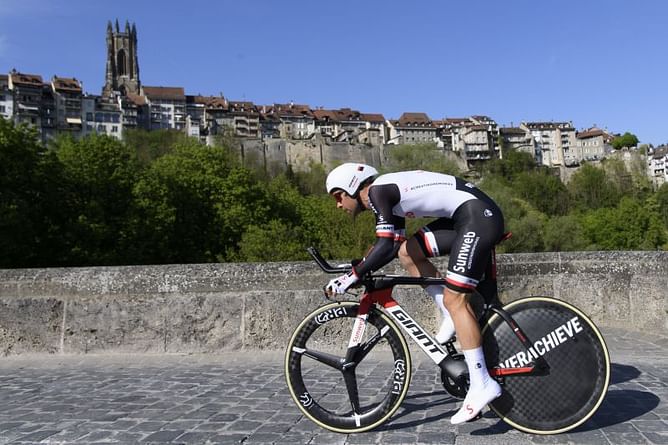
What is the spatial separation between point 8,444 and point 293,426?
169cm

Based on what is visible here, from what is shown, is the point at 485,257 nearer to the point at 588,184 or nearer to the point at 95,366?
the point at 95,366

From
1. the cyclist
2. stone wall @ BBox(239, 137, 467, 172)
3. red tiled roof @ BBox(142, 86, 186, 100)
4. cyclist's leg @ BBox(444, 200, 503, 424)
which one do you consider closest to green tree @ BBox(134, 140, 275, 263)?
the cyclist

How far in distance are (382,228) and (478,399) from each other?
1.15 metres

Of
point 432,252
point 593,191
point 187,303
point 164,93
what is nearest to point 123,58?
point 164,93

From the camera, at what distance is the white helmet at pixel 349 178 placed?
3.81m

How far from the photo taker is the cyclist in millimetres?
3617

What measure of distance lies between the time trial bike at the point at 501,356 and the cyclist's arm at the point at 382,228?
13 centimetres

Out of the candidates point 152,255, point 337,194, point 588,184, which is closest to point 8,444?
point 337,194

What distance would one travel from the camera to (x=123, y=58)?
151 meters

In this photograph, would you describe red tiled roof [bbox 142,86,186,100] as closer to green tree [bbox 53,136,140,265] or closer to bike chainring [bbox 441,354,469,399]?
green tree [bbox 53,136,140,265]

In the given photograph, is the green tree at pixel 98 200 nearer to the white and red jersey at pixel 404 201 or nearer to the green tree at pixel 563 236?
the white and red jersey at pixel 404 201

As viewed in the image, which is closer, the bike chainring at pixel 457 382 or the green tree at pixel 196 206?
the bike chainring at pixel 457 382

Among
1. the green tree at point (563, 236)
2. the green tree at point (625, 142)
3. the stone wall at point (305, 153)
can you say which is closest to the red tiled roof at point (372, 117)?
the stone wall at point (305, 153)

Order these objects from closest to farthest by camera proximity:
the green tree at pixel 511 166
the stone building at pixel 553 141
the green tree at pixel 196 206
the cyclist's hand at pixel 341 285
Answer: the cyclist's hand at pixel 341 285 < the green tree at pixel 196 206 < the green tree at pixel 511 166 < the stone building at pixel 553 141
